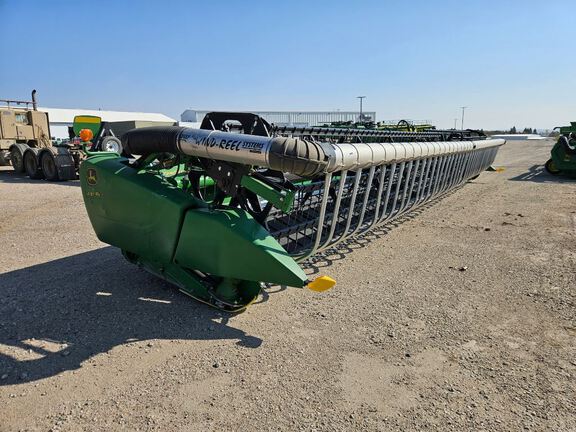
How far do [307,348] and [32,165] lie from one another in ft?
42.6

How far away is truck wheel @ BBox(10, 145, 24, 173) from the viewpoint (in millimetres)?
13383

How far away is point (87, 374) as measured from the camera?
2625 millimetres

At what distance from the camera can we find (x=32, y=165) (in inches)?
512

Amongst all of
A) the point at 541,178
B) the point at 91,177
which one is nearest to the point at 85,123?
the point at 91,177

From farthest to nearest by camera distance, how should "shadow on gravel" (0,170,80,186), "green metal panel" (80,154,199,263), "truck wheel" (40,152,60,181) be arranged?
"truck wheel" (40,152,60,181)
"shadow on gravel" (0,170,80,186)
"green metal panel" (80,154,199,263)

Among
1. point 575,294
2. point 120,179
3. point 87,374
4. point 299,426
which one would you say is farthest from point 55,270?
point 575,294

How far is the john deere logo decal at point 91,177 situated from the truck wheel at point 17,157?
11.7m

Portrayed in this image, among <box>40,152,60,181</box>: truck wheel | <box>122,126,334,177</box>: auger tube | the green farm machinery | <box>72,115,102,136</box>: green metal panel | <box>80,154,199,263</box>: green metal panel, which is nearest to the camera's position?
<box>122,126,334,177</box>: auger tube

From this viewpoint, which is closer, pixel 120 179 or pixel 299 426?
pixel 299 426

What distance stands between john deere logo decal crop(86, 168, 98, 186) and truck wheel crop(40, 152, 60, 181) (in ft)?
31.5

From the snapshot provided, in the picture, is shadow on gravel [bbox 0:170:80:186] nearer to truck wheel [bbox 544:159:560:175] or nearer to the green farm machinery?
the green farm machinery

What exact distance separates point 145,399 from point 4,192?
33.2 ft

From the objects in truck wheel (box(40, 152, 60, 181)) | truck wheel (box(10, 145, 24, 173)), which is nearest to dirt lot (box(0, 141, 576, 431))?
truck wheel (box(40, 152, 60, 181))

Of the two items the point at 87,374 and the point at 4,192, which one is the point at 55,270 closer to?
the point at 87,374
